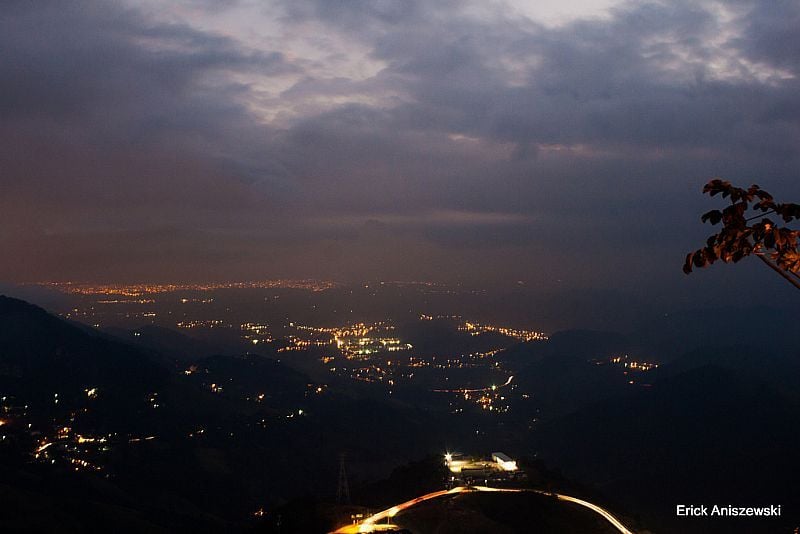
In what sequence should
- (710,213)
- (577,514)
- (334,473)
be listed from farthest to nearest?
1. (334,473)
2. (577,514)
3. (710,213)

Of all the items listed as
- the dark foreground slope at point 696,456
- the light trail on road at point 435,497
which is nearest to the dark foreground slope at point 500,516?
the light trail on road at point 435,497

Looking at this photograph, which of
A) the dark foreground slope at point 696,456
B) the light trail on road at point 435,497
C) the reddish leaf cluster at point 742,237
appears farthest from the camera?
the dark foreground slope at point 696,456


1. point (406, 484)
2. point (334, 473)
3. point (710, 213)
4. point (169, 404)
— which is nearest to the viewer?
point (710, 213)

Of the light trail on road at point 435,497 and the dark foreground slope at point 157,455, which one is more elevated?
the light trail on road at point 435,497

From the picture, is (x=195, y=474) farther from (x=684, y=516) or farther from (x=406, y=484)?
(x=684, y=516)

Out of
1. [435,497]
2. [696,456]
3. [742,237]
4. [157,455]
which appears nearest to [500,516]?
[435,497]

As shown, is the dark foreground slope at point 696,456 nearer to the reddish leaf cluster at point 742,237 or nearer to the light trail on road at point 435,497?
the light trail on road at point 435,497

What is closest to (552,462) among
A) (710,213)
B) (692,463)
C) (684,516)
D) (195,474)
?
(692,463)

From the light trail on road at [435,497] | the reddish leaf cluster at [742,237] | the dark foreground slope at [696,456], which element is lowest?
the dark foreground slope at [696,456]

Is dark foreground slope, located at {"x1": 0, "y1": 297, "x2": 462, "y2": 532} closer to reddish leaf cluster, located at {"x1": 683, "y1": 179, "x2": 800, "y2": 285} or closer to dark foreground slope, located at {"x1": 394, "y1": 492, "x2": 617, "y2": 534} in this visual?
dark foreground slope, located at {"x1": 394, "y1": 492, "x2": 617, "y2": 534}

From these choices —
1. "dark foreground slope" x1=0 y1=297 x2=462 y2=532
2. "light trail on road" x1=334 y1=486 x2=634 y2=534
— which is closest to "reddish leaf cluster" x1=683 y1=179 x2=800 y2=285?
"light trail on road" x1=334 y1=486 x2=634 y2=534

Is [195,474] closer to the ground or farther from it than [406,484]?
closer to the ground
